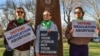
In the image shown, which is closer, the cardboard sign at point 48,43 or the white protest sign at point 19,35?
the white protest sign at point 19,35

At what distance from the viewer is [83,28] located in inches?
300

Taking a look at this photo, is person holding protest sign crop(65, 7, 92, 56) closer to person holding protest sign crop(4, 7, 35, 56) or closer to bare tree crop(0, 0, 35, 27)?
person holding protest sign crop(4, 7, 35, 56)

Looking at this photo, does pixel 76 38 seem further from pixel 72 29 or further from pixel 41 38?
pixel 41 38

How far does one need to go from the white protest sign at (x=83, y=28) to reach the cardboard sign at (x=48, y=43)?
0.50 metres

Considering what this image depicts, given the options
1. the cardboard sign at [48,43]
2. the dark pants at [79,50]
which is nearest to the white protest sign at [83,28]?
the dark pants at [79,50]

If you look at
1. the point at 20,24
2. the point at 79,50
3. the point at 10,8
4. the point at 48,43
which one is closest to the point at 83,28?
the point at 79,50

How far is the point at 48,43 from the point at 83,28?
0.95m

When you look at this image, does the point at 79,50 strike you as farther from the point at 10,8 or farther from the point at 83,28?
the point at 10,8

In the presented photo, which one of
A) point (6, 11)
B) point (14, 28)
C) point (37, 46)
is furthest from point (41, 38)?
point (6, 11)

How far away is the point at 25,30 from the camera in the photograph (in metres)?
7.58

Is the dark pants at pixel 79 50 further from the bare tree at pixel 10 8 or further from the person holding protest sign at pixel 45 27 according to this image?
the bare tree at pixel 10 8

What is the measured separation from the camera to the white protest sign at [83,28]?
7.48 m

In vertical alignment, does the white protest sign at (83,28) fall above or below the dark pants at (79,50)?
above

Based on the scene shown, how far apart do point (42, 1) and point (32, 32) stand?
1334mm
